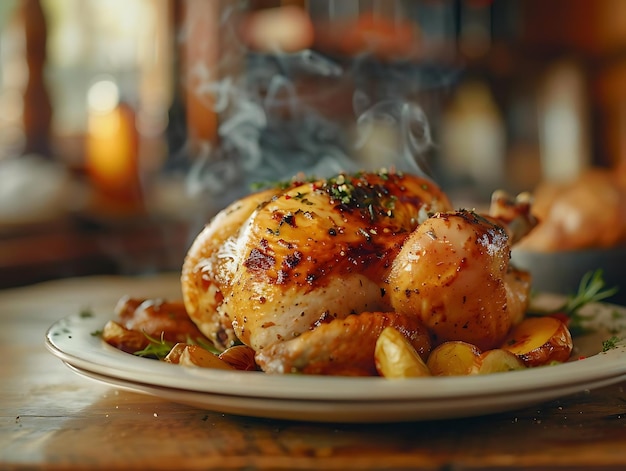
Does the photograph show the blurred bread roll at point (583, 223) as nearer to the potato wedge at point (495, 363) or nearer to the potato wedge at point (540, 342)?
the potato wedge at point (540, 342)

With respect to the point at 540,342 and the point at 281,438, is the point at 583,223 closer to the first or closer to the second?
the point at 540,342

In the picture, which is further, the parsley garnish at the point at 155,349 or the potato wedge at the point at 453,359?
the parsley garnish at the point at 155,349

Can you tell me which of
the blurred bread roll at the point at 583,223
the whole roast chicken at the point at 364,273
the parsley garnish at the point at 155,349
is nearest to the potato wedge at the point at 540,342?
the whole roast chicken at the point at 364,273

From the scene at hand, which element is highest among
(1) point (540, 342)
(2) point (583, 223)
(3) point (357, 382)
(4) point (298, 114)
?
(3) point (357, 382)

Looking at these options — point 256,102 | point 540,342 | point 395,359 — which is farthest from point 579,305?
point 256,102

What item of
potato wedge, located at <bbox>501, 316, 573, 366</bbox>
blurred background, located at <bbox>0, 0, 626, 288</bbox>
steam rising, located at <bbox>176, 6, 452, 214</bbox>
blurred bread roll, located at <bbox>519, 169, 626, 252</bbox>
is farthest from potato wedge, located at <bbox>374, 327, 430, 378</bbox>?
steam rising, located at <bbox>176, 6, 452, 214</bbox>

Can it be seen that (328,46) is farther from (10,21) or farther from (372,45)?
(10,21)

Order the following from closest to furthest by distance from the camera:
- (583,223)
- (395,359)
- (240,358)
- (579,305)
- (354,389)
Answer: (354,389) < (395,359) < (240,358) < (579,305) < (583,223)
